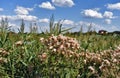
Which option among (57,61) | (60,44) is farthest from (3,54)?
(60,44)

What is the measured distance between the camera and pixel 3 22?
11188 millimetres

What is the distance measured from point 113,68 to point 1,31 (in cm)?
396

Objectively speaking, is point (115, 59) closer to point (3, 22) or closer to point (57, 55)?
point (57, 55)

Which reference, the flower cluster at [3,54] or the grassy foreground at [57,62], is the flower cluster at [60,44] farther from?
the flower cluster at [3,54]

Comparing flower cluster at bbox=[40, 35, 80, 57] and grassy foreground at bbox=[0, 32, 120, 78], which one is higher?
flower cluster at bbox=[40, 35, 80, 57]

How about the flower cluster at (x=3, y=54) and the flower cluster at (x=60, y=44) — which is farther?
the flower cluster at (x=3, y=54)

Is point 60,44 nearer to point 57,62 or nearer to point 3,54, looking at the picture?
point 57,62

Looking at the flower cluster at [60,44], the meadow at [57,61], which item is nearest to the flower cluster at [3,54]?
the meadow at [57,61]

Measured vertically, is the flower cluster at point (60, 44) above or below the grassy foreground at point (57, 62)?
above

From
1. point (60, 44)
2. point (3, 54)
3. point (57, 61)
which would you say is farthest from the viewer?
point (3, 54)

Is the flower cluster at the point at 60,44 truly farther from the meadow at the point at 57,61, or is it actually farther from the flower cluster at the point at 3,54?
the flower cluster at the point at 3,54

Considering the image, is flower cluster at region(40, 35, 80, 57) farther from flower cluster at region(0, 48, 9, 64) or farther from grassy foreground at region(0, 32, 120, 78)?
flower cluster at region(0, 48, 9, 64)

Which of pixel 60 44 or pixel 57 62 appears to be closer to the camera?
pixel 60 44

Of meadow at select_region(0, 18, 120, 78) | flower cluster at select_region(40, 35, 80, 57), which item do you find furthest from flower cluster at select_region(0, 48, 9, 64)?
flower cluster at select_region(40, 35, 80, 57)
